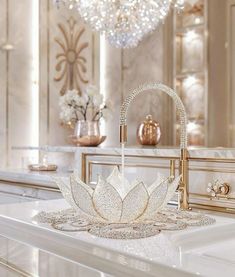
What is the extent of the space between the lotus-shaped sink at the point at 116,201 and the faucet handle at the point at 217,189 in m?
0.85

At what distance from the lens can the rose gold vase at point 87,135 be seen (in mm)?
3049

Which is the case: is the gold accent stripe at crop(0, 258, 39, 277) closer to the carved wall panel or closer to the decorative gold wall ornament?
the carved wall panel

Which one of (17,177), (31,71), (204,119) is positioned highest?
(31,71)

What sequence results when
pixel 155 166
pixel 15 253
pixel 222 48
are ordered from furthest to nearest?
pixel 222 48
pixel 155 166
pixel 15 253

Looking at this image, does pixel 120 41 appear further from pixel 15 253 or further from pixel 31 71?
pixel 15 253

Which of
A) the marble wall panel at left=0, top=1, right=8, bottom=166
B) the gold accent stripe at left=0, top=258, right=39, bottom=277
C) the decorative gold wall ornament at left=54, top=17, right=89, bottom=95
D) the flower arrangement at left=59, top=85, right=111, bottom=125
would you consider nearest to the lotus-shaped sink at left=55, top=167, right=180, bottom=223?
the gold accent stripe at left=0, top=258, right=39, bottom=277

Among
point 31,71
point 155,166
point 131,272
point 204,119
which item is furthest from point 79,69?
point 131,272

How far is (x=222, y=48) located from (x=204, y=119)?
61 cm

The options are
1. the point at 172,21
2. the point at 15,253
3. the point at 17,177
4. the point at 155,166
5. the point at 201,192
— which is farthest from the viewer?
the point at 172,21

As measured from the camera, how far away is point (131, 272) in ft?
2.52

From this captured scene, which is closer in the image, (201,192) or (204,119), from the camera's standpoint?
(201,192)

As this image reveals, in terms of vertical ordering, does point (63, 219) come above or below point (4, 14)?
below

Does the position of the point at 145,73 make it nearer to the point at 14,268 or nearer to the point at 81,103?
the point at 81,103

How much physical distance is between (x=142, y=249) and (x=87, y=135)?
89.0 inches
